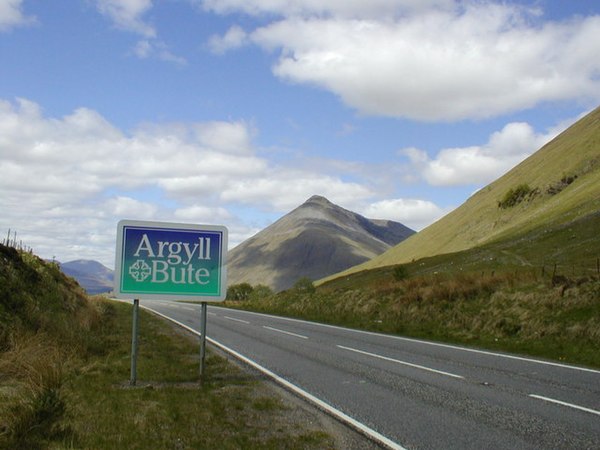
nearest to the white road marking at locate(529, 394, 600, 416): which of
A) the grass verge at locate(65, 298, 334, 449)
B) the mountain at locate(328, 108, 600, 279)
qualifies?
the grass verge at locate(65, 298, 334, 449)

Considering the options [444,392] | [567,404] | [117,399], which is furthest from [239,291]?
[567,404]

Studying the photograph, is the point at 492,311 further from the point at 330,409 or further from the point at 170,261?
the point at 170,261

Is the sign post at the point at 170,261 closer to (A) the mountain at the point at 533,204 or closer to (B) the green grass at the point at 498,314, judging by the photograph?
(B) the green grass at the point at 498,314

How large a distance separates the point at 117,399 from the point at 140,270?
8.41ft

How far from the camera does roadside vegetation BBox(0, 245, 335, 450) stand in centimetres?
661

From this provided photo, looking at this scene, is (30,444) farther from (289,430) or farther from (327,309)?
(327,309)

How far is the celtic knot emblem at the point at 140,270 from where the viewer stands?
10453mm

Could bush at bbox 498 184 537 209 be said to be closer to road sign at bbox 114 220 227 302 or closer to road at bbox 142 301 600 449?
road at bbox 142 301 600 449

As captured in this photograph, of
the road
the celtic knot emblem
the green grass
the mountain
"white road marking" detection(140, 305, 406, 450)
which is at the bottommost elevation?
"white road marking" detection(140, 305, 406, 450)

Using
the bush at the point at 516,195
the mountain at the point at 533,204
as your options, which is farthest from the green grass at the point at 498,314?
the bush at the point at 516,195

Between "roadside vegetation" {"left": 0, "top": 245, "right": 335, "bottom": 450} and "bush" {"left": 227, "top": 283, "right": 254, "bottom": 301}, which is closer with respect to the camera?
"roadside vegetation" {"left": 0, "top": 245, "right": 335, "bottom": 450}

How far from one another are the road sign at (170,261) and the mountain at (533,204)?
52189mm

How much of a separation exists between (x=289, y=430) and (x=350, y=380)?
3.92 metres

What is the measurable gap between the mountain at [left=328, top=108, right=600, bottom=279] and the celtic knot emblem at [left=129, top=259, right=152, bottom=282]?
53058mm
